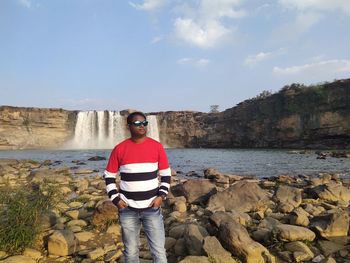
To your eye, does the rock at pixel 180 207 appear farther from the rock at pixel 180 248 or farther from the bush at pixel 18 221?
the bush at pixel 18 221

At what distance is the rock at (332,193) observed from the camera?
11329 millimetres

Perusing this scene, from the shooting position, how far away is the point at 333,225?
7.09 metres

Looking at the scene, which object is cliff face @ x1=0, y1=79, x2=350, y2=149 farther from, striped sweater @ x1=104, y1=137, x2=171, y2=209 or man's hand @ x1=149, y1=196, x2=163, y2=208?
man's hand @ x1=149, y1=196, x2=163, y2=208

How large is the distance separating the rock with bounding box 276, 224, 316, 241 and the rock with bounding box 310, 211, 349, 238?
33 cm

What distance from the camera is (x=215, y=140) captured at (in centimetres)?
7550

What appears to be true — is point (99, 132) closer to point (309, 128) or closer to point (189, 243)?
point (309, 128)

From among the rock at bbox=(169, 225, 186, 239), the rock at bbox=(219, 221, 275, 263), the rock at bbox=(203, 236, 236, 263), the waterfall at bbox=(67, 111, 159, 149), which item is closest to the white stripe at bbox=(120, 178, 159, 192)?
the rock at bbox=(203, 236, 236, 263)

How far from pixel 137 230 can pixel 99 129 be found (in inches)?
2623

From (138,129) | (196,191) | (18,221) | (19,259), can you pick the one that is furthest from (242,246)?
(196,191)

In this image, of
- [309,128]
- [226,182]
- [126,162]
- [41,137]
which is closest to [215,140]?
[309,128]

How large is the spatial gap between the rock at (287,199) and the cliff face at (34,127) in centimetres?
6988

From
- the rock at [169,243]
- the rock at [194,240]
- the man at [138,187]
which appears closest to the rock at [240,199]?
the rock at [169,243]

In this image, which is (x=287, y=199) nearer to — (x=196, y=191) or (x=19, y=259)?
(x=196, y=191)

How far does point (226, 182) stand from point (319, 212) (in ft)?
26.3
